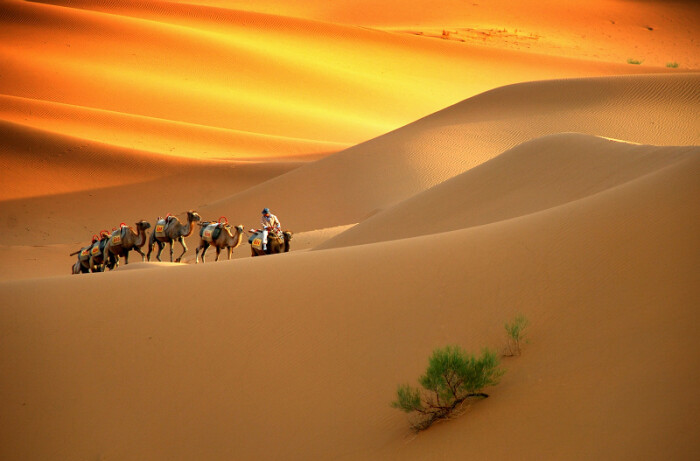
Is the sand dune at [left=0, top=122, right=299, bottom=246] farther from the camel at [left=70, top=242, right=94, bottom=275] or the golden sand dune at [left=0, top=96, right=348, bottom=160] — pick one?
the camel at [left=70, top=242, right=94, bottom=275]

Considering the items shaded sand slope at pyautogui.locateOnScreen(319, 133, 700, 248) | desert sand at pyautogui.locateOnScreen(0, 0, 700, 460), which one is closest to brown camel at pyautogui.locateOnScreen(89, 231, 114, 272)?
desert sand at pyautogui.locateOnScreen(0, 0, 700, 460)

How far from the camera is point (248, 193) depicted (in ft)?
97.8

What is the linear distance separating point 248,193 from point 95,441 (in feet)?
70.8

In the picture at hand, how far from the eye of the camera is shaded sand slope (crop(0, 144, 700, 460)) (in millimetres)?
7129

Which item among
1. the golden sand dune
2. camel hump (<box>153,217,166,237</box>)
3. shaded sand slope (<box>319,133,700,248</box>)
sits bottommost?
shaded sand slope (<box>319,133,700,248</box>)

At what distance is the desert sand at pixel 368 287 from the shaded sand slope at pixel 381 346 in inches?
1.1

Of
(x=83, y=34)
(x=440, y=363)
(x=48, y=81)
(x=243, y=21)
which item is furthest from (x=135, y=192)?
(x=243, y=21)

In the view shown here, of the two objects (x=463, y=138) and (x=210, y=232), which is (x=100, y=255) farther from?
(x=463, y=138)

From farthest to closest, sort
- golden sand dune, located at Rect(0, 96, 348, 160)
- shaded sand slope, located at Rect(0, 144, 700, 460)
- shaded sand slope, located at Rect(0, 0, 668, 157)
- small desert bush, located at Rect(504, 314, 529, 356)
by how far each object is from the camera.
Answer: shaded sand slope, located at Rect(0, 0, 668, 157)
golden sand dune, located at Rect(0, 96, 348, 160)
small desert bush, located at Rect(504, 314, 529, 356)
shaded sand slope, located at Rect(0, 144, 700, 460)

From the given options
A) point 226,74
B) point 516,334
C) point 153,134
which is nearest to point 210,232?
point 516,334

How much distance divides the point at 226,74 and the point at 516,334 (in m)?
42.3

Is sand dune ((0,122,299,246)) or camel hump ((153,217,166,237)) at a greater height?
sand dune ((0,122,299,246))

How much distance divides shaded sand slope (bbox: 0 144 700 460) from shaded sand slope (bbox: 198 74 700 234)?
16.3 metres

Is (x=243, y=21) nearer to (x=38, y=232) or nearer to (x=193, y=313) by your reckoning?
(x=38, y=232)
